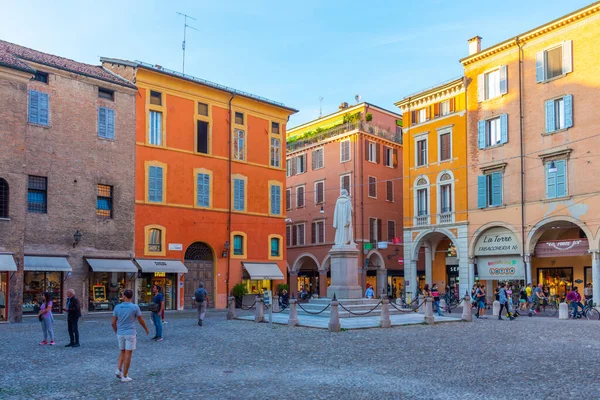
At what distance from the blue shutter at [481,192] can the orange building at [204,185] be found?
1205 cm

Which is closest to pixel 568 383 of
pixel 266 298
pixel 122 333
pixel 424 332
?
pixel 122 333

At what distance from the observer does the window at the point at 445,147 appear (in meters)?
40.7

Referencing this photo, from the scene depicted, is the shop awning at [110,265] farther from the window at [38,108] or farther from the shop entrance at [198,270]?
the window at [38,108]

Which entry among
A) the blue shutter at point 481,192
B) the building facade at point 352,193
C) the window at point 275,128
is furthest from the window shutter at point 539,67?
the window at point 275,128

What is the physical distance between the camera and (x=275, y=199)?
3931 cm

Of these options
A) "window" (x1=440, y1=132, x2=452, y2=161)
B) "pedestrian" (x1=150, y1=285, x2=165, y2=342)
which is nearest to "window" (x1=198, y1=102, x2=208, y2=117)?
"window" (x1=440, y1=132, x2=452, y2=161)

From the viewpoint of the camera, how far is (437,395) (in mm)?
9430

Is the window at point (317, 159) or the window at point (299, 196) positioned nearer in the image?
the window at point (317, 159)

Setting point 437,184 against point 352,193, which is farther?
point 352,193

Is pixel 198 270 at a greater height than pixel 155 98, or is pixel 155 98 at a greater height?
pixel 155 98

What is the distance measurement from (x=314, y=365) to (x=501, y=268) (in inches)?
1068

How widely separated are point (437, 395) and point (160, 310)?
34.1 ft

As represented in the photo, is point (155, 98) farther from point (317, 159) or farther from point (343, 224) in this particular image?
point (317, 159)

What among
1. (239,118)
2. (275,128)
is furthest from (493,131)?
(239,118)
